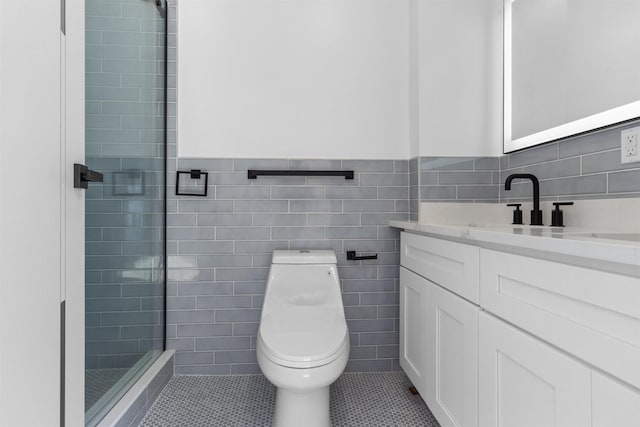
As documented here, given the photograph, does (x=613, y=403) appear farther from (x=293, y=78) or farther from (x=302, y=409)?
(x=293, y=78)

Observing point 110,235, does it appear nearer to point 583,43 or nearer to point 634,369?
point 634,369

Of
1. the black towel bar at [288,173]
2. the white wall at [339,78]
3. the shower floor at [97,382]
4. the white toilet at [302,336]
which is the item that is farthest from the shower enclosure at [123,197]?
the white toilet at [302,336]

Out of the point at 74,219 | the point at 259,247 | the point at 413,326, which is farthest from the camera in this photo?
the point at 259,247

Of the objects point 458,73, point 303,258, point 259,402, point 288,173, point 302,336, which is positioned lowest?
point 259,402

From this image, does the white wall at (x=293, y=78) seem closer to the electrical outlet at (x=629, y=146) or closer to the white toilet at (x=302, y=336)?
the white toilet at (x=302, y=336)

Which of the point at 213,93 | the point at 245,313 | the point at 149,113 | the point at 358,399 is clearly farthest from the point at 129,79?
the point at 358,399

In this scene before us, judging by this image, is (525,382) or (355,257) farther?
(355,257)

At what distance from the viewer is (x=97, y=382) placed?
52.6 inches

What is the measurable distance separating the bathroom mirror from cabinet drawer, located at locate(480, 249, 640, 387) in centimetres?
72

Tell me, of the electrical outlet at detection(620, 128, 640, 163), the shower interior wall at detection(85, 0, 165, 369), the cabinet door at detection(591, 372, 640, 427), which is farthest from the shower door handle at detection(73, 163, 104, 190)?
the electrical outlet at detection(620, 128, 640, 163)

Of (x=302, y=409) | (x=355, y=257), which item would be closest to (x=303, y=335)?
(x=302, y=409)

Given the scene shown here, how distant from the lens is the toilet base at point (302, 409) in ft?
4.60

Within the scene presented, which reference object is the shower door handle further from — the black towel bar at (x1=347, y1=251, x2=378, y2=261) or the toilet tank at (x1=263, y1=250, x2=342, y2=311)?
the black towel bar at (x1=347, y1=251, x2=378, y2=261)

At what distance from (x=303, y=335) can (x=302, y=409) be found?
0.88 feet
